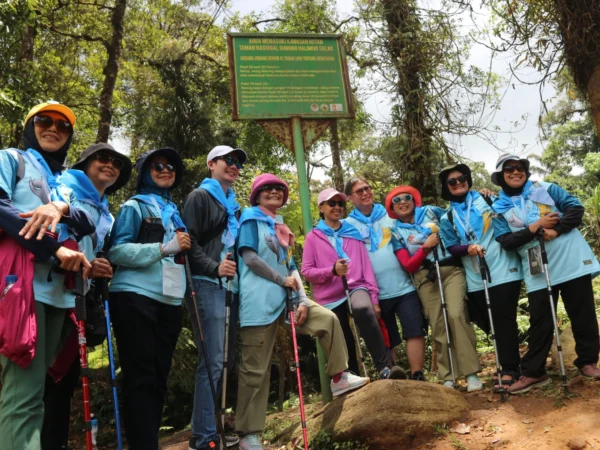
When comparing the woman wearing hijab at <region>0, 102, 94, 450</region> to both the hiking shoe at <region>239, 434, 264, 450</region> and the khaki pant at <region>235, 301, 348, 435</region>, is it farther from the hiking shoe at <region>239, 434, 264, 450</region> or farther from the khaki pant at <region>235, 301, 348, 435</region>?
the hiking shoe at <region>239, 434, 264, 450</region>

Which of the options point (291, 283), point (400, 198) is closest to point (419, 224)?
point (400, 198)

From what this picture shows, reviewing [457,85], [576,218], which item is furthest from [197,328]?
[457,85]

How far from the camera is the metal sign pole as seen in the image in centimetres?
555

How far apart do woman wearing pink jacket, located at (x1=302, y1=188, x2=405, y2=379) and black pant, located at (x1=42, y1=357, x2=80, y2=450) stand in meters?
2.56

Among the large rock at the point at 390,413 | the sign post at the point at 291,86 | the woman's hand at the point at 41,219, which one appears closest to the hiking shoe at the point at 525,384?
the large rock at the point at 390,413

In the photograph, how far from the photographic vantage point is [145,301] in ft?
12.8

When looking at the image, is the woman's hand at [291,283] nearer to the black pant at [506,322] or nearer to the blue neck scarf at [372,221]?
the blue neck scarf at [372,221]

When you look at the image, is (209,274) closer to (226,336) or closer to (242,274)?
(242,274)

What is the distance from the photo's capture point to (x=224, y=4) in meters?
14.8

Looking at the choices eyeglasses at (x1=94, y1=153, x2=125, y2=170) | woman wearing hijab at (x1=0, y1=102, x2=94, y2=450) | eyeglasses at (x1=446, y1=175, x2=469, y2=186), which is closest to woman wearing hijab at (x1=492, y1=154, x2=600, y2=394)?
eyeglasses at (x1=446, y1=175, x2=469, y2=186)

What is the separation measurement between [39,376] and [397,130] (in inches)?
325

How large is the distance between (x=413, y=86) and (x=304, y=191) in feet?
14.9

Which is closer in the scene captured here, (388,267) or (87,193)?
(87,193)

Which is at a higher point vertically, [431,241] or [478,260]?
[431,241]
